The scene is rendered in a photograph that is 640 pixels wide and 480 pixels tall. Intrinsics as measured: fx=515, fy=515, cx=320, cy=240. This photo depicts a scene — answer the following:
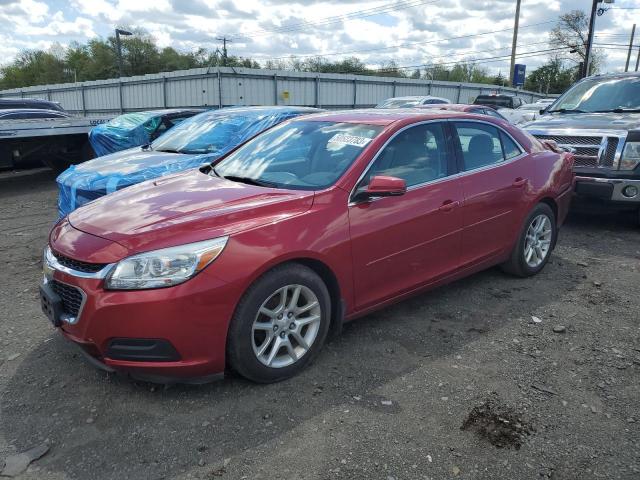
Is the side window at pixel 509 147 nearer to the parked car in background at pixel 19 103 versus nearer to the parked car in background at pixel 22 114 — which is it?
the parked car in background at pixel 22 114

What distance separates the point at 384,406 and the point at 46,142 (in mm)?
9860

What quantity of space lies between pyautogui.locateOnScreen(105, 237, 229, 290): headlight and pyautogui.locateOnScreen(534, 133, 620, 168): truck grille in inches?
226

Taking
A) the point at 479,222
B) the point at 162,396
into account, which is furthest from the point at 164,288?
the point at 479,222

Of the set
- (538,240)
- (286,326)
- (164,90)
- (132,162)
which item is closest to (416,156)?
(286,326)

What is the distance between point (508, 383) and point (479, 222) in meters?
1.48

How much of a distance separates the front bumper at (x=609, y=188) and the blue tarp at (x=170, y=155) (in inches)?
155

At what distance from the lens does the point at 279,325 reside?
10.3 ft

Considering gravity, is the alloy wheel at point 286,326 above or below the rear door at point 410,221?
below

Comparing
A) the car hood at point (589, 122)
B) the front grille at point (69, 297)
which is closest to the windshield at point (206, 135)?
the front grille at point (69, 297)

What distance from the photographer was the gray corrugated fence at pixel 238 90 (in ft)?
74.9

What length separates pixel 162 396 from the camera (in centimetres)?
307

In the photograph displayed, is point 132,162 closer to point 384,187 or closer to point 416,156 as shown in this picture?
point 416,156

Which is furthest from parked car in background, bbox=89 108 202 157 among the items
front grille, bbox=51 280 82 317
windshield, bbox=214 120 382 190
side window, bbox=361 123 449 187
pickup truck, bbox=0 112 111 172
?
front grille, bbox=51 280 82 317

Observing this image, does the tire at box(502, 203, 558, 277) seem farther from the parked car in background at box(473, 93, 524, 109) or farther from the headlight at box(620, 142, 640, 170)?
the parked car in background at box(473, 93, 524, 109)
